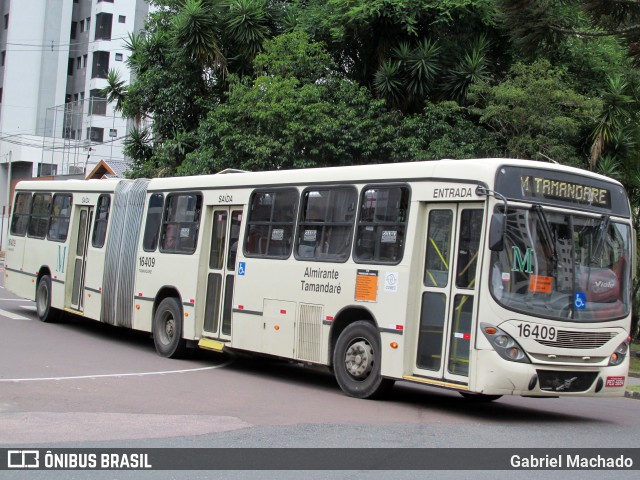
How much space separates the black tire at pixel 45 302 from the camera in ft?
64.0

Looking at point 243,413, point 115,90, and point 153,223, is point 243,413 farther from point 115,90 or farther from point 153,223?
point 115,90

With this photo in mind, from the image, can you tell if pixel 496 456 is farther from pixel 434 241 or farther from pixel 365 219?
pixel 365 219

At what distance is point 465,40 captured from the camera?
2617cm

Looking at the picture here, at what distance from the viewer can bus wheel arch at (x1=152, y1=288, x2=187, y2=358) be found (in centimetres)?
1488

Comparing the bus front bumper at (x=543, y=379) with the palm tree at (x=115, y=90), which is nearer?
the bus front bumper at (x=543, y=379)

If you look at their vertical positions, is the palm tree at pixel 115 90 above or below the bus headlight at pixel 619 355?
above

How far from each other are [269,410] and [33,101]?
56448 millimetres

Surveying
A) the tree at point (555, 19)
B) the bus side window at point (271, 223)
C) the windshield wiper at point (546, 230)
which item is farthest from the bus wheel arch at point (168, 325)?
the tree at point (555, 19)

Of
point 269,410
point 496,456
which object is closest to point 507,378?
point 496,456

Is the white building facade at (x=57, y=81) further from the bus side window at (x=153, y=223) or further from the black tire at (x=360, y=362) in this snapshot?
the black tire at (x=360, y=362)

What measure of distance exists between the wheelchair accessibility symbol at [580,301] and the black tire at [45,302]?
12.9m

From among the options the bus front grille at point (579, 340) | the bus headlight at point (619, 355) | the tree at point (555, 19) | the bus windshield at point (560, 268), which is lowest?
the bus headlight at point (619, 355)

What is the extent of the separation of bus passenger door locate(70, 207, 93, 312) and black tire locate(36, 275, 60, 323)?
1.08 m

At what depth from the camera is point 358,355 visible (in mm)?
11359
